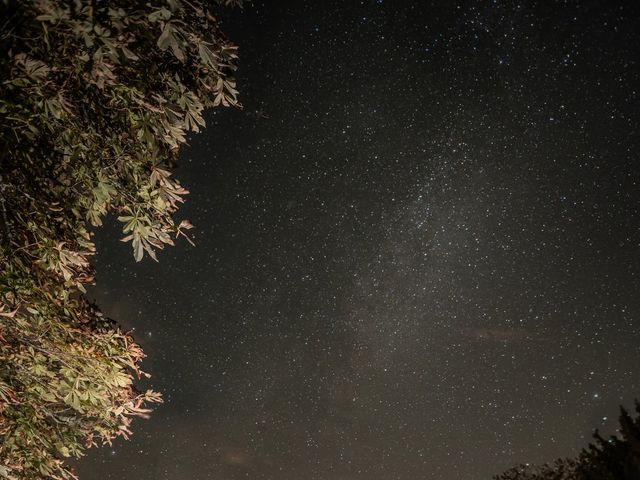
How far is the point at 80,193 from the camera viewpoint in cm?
271

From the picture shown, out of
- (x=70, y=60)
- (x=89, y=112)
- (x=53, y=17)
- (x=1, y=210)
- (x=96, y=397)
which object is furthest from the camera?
(x=96, y=397)

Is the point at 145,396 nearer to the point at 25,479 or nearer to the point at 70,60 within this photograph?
the point at 25,479

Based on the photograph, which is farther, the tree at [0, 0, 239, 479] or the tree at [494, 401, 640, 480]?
the tree at [494, 401, 640, 480]

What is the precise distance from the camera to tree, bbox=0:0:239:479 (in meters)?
2.11

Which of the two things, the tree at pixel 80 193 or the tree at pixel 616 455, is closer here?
the tree at pixel 80 193

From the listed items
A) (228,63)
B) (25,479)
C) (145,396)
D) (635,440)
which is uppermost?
(228,63)

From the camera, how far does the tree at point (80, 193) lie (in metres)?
2.11

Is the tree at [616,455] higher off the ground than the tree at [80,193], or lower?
lower

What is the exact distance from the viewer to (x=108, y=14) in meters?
1.90

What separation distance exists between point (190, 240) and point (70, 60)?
124cm

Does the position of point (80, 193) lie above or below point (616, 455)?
above

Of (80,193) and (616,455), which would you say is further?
(616,455)

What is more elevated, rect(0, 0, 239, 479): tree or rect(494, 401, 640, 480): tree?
rect(0, 0, 239, 479): tree

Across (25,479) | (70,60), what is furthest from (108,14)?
(25,479)
